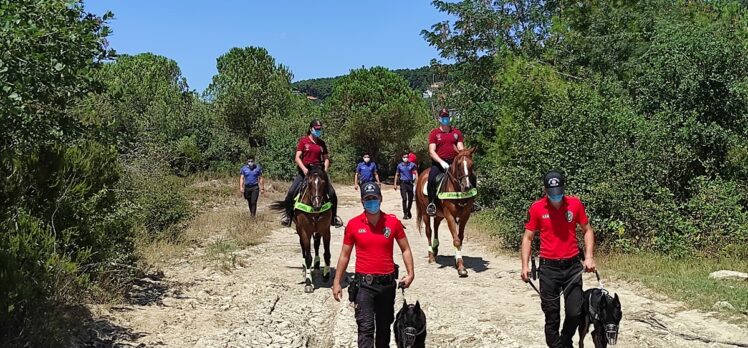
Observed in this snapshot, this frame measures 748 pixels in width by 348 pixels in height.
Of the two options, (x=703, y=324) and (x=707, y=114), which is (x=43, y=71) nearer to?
(x=703, y=324)

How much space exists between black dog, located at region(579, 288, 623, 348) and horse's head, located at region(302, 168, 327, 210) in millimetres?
4614

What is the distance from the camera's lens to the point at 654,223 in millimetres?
11984

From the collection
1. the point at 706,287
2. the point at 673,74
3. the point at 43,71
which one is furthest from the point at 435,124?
the point at 43,71

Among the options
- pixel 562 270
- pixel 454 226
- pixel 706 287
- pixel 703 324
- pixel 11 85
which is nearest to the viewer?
pixel 11 85

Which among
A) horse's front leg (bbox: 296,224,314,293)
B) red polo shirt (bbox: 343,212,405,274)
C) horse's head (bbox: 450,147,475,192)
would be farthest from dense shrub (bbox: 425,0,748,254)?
red polo shirt (bbox: 343,212,405,274)

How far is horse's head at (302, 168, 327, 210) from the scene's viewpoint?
9711 millimetres

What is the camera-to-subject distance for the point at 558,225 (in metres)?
6.37

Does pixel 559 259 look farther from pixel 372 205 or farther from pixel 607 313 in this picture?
pixel 372 205

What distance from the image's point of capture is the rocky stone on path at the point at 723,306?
7806 millimetres

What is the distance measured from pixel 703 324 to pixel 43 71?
773 cm

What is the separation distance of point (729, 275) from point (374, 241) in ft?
22.2

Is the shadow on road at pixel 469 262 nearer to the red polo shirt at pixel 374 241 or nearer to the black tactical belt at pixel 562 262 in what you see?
the black tactical belt at pixel 562 262

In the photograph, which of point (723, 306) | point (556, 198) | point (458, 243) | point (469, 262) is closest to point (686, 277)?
point (723, 306)

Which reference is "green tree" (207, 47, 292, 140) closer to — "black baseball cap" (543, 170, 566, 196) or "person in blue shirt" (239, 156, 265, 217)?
"person in blue shirt" (239, 156, 265, 217)
